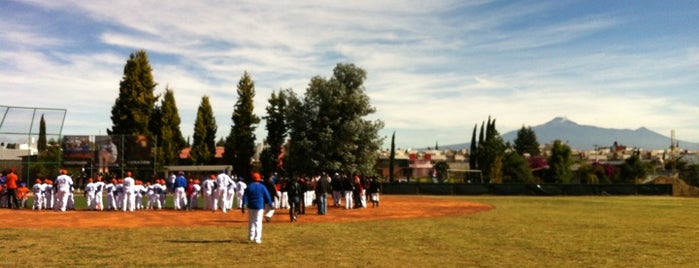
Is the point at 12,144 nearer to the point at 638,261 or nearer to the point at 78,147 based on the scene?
the point at 78,147

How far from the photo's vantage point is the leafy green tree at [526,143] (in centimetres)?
15050

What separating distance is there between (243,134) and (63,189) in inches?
1353

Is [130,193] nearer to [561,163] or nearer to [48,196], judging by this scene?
[48,196]

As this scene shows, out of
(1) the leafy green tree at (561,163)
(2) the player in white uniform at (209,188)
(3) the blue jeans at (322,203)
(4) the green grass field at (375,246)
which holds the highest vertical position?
(1) the leafy green tree at (561,163)

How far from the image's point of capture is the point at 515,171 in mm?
77312

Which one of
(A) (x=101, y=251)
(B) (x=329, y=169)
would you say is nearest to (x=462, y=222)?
(A) (x=101, y=251)

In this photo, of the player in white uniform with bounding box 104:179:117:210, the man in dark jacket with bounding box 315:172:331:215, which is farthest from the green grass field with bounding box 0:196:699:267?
the player in white uniform with bounding box 104:179:117:210

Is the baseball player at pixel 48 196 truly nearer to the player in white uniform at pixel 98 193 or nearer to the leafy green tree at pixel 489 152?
the player in white uniform at pixel 98 193

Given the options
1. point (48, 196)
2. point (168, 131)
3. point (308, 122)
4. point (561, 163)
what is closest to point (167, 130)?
point (168, 131)

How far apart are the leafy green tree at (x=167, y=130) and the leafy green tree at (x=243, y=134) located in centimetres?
528

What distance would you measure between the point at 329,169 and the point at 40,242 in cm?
3699

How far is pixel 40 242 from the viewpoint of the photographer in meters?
16.3

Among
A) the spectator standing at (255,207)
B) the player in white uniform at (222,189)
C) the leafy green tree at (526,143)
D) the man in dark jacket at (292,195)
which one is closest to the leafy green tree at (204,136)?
the player in white uniform at (222,189)

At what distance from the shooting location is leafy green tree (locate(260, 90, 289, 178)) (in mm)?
60750
